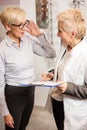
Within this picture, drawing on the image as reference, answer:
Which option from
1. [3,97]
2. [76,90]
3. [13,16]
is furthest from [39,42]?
[76,90]

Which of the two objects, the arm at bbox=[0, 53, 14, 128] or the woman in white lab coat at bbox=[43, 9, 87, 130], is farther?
the arm at bbox=[0, 53, 14, 128]

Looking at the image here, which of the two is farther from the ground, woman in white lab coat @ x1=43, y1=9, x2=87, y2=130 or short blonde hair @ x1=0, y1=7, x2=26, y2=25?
short blonde hair @ x1=0, y1=7, x2=26, y2=25

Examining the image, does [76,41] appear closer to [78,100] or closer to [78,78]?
[78,78]

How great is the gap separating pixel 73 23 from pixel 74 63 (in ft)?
0.83

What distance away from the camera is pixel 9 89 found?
1777 millimetres

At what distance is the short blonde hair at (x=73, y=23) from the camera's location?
1403 mm

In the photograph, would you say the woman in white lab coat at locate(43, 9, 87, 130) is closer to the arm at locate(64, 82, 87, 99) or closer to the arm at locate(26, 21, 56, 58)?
the arm at locate(64, 82, 87, 99)

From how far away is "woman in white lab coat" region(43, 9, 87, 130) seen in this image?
1.40 metres

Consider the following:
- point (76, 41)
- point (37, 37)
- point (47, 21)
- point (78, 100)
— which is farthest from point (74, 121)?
point (47, 21)

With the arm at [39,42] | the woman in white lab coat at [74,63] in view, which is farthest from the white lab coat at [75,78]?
the arm at [39,42]

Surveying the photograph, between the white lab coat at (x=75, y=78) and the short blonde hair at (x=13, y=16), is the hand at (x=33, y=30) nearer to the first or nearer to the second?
the short blonde hair at (x=13, y=16)

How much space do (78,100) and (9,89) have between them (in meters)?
0.59

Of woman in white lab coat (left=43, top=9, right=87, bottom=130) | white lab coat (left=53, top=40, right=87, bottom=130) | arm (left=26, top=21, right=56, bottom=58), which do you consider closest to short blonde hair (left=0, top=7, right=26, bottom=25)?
arm (left=26, top=21, right=56, bottom=58)

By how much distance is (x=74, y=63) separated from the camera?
4.69ft
